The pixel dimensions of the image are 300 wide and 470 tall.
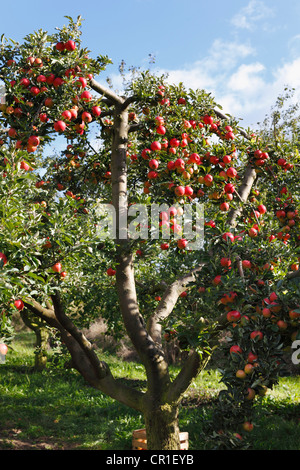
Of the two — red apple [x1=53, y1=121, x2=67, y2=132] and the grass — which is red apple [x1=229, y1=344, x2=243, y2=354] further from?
the grass

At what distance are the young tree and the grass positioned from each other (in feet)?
6.63

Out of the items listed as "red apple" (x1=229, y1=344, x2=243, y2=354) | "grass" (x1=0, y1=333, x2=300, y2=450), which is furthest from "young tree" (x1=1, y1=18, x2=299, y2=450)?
"grass" (x1=0, y1=333, x2=300, y2=450)

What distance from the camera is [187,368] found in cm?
449

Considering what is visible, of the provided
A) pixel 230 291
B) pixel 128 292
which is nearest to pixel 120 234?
pixel 128 292

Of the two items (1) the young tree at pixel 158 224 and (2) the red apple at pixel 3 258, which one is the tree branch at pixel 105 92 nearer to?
(1) the young tree at pixel 158 224

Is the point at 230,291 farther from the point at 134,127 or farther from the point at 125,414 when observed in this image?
the point at 125,414

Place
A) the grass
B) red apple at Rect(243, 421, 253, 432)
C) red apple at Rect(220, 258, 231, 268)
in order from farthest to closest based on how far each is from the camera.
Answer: the grass
red apple at Rect(220, 258, 231, 268)
red apple at Rect(243, 421, 253, 432)

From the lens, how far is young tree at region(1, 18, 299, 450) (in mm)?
3205

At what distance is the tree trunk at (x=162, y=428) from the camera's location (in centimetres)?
438

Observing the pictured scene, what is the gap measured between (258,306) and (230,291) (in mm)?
265

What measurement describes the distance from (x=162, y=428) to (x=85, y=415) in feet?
14.4

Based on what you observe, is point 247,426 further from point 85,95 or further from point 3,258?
point 85,95

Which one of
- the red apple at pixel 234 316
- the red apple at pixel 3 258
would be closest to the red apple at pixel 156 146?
the red apple at pixel 234 316
